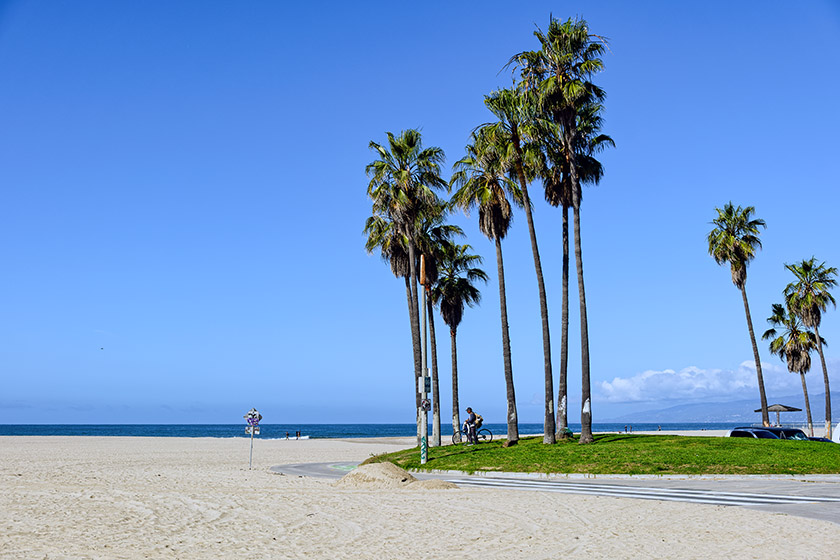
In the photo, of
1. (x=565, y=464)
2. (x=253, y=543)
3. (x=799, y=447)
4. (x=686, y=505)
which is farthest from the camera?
(x=799, y=447)

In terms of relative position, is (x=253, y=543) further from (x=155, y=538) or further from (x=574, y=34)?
(x=574, y=34)

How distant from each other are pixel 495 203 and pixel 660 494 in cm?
1589

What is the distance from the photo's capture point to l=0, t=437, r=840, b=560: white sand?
401 inches

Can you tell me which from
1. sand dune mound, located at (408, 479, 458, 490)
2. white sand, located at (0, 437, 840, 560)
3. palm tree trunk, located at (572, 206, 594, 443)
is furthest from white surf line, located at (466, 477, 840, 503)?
palm tree trunk, located at (572, 206, 594, 443)

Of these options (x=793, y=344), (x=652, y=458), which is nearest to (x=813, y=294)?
(x=793, y=344)

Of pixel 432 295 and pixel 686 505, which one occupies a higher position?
pixel 432 295

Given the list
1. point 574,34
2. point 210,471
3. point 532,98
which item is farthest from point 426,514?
point 574,34

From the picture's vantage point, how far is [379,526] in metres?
12.5

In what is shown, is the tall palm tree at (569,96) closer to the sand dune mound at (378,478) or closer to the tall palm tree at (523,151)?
the tall palm tree at (523,151)

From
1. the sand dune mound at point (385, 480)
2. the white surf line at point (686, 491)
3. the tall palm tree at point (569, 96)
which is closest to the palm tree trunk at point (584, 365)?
the tall palm tree at point (569, 96)

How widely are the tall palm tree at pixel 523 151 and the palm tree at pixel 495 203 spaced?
458mm

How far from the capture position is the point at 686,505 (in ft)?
50.5

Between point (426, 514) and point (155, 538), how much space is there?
5.10 metres

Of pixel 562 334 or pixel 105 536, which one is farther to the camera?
pixel 562 334
